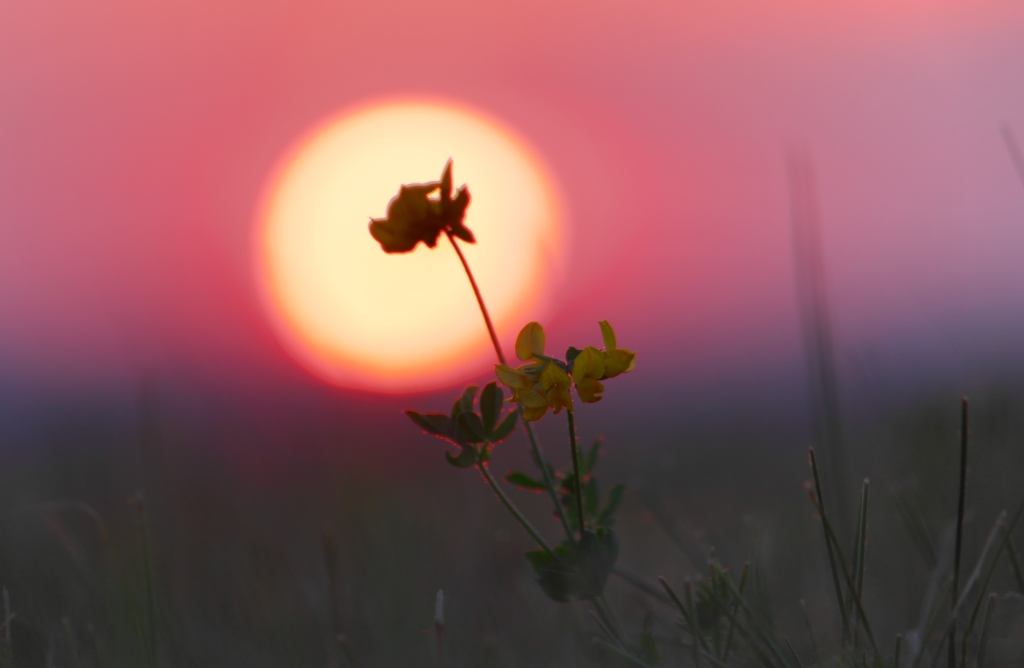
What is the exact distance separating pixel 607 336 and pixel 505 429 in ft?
0.78

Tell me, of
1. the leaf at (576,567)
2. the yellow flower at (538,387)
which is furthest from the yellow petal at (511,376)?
the leaf at (576,567)

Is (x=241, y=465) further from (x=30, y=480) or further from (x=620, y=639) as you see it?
(x=620, y=639)

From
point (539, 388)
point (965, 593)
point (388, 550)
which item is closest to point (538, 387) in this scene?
point (539, 388)

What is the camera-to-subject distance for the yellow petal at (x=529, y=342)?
1206 millimetres

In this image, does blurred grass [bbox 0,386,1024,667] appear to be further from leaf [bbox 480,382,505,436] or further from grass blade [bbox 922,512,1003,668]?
leaf [bbox 480,382,505,436]

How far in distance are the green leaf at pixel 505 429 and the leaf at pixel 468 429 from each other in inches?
0.9

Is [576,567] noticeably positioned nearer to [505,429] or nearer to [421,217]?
[505,429]

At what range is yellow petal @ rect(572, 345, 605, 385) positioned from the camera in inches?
43.7

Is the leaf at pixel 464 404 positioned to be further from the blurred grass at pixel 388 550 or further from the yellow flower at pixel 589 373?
the blurred grass at pixel 388 550

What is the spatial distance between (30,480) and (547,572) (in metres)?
3.13

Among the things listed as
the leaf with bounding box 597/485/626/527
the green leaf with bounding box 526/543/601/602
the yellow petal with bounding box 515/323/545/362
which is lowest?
the green leaf with bounding box 526/543/601/602

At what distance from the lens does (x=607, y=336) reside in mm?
1176

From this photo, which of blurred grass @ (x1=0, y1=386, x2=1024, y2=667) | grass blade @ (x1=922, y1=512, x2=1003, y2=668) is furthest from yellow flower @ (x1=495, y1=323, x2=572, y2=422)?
grass blade @ (x1=922, y1=512, x2=1003, y2=668)

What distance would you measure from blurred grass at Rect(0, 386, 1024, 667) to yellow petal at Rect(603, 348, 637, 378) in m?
0.41
